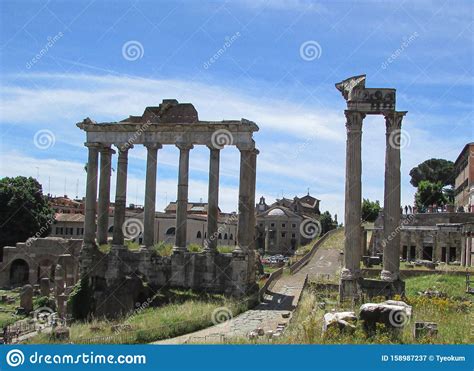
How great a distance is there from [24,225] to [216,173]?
38176 mm

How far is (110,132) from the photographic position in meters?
31.1

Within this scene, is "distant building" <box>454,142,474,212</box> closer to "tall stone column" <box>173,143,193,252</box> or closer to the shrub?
"tall stone column" <box>173,143,193,252</box>

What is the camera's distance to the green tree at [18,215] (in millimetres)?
60375

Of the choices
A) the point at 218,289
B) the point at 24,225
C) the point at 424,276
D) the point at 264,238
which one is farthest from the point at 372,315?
→ the point at 264,238

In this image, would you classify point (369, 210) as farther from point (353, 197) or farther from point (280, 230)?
point (353, 197)

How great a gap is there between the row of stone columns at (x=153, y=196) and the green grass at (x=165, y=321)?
113 inches

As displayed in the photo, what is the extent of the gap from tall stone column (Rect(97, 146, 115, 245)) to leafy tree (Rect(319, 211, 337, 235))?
249 ft

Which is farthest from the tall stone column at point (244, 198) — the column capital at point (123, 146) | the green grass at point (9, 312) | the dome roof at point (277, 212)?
the dome roof at point (277, 212)

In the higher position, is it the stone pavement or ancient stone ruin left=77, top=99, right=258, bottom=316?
ancient stone ruin left=77, top=99, right=258, bottom=316

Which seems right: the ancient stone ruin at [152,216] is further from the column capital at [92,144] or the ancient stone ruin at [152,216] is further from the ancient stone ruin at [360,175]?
the ancient stone ruin at [360,175]

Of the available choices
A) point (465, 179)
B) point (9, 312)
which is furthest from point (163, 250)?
point (465, 179)

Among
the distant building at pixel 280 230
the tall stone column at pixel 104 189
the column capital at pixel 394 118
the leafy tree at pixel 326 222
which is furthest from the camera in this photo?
the leafy tree at pixel 326 222

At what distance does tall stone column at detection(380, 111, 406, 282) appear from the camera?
23109 millimetres

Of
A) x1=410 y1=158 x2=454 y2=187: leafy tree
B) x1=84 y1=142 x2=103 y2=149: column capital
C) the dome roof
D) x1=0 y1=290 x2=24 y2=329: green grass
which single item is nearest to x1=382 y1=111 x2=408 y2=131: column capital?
x1=84 y1=142 x2=103 y2=149: column capital
